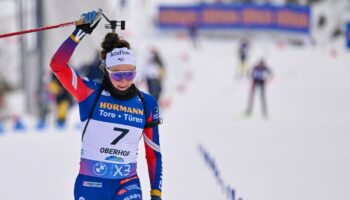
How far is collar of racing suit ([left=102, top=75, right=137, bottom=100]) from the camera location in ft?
15.9

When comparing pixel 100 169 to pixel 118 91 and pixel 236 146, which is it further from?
pixel 236 146

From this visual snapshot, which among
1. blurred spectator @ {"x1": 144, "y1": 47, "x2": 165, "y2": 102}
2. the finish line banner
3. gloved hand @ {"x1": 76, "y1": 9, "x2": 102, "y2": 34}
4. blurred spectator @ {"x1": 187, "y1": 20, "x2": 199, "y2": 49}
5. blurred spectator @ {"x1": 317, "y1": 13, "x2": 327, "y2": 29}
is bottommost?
gloved hand @ {"x1": 76, "y1": 9, "x2": 102, "y2": 34}

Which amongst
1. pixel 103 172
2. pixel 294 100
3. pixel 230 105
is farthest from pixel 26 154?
pixel 294 100

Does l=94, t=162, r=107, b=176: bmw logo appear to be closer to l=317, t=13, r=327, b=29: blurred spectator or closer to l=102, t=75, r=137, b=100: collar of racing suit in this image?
l=102, t=75, r=137, b=100: collar of racing suit

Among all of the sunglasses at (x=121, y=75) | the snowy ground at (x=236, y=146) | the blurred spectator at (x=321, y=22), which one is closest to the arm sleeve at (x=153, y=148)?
the sunglasses at (x=121, y=75)

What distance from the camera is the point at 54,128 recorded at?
15438mm

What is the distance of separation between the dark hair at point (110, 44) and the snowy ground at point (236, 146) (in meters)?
3.12

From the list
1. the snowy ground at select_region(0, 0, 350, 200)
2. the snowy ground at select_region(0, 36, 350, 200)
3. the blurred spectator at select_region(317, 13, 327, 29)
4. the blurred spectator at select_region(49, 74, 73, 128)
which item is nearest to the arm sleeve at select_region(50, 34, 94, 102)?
the snowy ground at select_region(0, 0, 350, 200)

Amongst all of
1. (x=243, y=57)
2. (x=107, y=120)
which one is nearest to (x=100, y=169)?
(x=107, y=120)

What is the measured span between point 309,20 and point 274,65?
5.47 m

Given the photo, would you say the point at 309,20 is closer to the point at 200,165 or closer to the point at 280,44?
the point at 280,44

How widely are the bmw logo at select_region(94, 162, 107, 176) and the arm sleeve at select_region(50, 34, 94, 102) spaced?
0.43 meters

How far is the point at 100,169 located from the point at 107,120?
31 centimetres

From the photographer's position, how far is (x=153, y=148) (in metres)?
5.02
